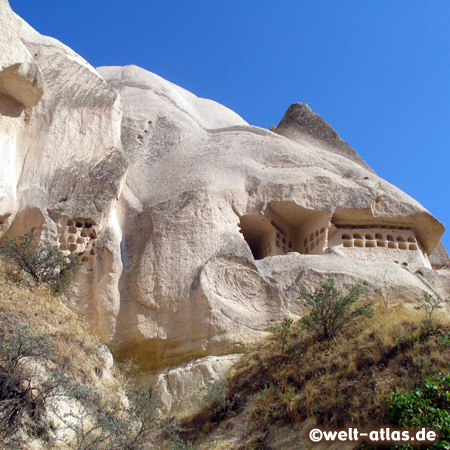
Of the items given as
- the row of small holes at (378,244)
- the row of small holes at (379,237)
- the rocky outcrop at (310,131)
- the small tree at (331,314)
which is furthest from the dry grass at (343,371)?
the rocky outcrop at (310,131)

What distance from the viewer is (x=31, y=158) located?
12.9 meters

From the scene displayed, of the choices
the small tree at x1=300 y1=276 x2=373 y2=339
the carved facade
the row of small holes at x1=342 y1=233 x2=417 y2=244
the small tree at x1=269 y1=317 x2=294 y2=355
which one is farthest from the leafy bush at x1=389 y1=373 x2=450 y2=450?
the row of small holes at x1=342 y1=233 x2=417 y2=244

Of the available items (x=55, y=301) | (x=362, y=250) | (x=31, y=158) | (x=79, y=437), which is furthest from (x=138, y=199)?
(x=79, y=437)

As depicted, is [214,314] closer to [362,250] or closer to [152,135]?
[362,250]

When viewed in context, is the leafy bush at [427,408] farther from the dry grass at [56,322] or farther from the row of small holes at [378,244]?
the row of small holes at [378,244]

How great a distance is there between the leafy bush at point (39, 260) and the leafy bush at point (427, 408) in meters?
6.01

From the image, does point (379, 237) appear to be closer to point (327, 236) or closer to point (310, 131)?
point (327, 236)

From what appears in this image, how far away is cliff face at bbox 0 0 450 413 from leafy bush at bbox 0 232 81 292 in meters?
0.45

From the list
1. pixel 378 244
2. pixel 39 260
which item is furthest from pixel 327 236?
pixel 39 260

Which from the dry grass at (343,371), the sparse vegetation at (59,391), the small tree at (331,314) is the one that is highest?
the small tree at (331,314)

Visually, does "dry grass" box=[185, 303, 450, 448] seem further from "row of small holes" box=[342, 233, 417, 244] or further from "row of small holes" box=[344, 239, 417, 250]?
"row of small holes" box=[342, 233, 417, 244]

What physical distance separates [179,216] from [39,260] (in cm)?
280

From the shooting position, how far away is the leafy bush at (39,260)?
34.7 feet

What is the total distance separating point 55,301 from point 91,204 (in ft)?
7.74
